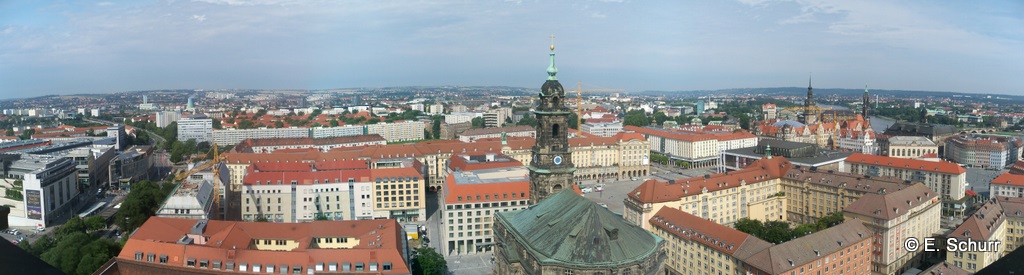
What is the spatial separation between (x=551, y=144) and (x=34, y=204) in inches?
1438

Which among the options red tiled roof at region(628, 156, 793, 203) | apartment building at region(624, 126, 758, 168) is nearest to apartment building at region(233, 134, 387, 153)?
apartment building at region(624, 126, 758, 168)

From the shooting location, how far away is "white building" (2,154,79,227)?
42.6 m

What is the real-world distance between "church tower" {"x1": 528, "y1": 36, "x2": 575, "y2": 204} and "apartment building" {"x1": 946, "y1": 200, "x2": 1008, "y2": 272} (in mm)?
19070

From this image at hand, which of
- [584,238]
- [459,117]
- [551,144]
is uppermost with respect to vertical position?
[551,144]

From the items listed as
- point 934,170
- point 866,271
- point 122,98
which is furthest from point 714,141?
point 122,98

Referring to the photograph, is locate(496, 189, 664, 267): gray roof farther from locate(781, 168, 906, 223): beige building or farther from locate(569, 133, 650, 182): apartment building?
locate(569, 133, 650, 182): apartment building

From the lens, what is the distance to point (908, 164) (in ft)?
180

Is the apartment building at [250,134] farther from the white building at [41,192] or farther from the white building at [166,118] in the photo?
the white building at [41,192]

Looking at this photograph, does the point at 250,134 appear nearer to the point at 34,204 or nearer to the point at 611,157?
the point at 34,204

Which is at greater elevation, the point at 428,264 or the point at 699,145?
the point at 699,145

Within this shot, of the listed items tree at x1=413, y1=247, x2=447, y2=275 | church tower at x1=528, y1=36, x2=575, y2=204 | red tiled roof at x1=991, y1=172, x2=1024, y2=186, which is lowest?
tree at x1=413, y1=247, x2=447, y2=275

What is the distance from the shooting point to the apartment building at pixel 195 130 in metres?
105

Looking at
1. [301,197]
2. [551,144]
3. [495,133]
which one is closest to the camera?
[551,144]

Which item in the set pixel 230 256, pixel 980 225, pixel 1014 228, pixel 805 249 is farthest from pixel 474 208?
pixel 1014 228
